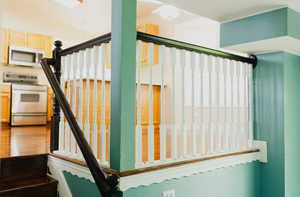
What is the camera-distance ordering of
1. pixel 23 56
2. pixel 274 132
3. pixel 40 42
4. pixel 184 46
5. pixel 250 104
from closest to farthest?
pixel 184 46, pixel 274 132, pixel 250 104, pixel 23 56, pixel 40 42

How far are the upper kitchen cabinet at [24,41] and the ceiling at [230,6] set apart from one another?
4.36 metres

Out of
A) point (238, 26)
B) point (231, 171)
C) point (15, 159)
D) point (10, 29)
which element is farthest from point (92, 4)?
point (231, 171)

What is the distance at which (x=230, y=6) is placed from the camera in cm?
221

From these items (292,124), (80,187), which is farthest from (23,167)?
(292,124)

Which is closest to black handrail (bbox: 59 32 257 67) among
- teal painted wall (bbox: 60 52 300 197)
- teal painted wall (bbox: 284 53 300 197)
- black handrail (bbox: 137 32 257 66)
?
black handrail (bbox: 137 32 257 66)

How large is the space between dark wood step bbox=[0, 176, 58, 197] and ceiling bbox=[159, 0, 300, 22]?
1.75 metres

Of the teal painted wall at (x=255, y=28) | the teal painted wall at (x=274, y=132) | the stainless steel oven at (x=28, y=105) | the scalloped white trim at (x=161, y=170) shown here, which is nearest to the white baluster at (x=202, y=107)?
the scalloped white trim at (x=161, y=170)

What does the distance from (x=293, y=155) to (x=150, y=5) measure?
3700 mm

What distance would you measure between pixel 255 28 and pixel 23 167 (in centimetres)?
235

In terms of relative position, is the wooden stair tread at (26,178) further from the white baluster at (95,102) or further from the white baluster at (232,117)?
the white baluster at (232,117)

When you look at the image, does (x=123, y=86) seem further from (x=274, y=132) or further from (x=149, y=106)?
(x=274, y=132)

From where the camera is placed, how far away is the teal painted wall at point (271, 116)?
99.3 inches

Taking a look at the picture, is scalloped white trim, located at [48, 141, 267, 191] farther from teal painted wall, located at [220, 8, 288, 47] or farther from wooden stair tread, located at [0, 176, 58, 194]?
teal painted wall, located at [220, 8, 288, 47]

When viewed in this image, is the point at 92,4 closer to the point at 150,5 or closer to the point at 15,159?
the point at 150,5
